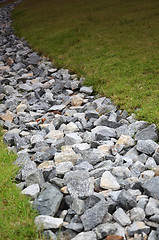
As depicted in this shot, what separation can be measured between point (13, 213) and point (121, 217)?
1407 mm

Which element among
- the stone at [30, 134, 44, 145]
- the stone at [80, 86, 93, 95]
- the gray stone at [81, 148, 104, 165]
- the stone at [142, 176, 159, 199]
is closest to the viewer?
the stone at [142, 176, 159, 199]

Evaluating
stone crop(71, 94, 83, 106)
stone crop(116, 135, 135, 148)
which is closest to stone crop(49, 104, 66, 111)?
stone crop(71, 94, 83, 106)

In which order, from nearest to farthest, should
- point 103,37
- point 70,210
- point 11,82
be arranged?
1. point 70,210
2. point 11,82
3. point 103,37

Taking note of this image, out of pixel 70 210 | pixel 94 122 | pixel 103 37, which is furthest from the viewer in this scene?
pixel 103 37

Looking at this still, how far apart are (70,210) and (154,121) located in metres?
2.90

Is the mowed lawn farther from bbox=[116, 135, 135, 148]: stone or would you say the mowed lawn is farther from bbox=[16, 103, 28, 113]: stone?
bbox=[16, 103, 28, 113]: stone

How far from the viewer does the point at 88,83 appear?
8.38 m

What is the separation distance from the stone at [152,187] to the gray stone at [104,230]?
760 mm

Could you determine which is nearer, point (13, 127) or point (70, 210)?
point (70, 210)

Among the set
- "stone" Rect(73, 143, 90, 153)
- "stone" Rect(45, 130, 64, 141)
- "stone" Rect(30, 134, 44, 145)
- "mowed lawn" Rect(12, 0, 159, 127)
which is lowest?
"stone" Rect(45, 130, 64, 141)

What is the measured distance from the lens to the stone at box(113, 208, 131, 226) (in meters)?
3.32

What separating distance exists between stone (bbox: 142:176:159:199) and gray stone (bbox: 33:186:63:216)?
1.21 meters

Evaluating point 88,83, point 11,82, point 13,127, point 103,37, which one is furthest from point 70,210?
point 103,37

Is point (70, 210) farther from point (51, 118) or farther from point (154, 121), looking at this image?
point (51, 118)
